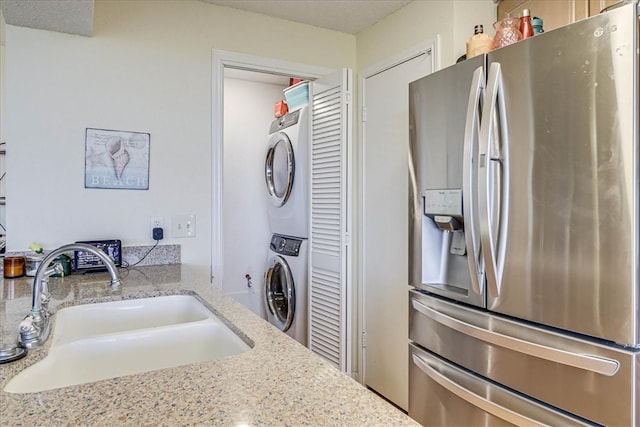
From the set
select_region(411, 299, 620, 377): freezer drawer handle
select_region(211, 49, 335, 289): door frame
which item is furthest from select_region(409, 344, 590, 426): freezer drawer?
select_region(211, 49, 335, 289): door frame

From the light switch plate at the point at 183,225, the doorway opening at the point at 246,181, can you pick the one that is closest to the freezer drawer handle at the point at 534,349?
the light switch plate at the point at 183,225

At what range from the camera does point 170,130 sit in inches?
89.0

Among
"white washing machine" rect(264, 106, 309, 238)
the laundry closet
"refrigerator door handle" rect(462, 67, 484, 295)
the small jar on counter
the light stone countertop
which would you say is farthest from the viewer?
the laundry closet

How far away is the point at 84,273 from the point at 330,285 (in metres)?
1.40

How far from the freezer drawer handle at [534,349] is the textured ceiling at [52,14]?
1.95 meters

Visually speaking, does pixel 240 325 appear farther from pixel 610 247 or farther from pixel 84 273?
pixel 84 273

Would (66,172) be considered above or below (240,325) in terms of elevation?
above

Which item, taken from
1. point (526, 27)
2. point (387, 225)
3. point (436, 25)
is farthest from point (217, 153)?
point (526, 27)

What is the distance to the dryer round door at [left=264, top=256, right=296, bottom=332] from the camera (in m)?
3.10

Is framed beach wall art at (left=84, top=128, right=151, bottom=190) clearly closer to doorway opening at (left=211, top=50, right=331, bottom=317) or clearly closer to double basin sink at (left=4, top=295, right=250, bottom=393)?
double basin sink at (left=4, top=295, right=250, bottom=393)

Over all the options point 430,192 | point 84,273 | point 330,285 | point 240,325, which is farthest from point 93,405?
point 330,285

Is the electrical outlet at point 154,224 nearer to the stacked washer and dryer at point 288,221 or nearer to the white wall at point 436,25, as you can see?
the stacked washer and dryer at point 288,221

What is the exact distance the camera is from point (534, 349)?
1217mm

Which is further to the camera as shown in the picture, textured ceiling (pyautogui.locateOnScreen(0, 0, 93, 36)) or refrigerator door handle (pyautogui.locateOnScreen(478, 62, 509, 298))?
textured ceiling (pyautogui.locateOnScreen(0, 0, 93, 36))
